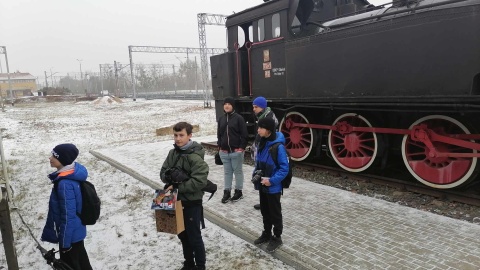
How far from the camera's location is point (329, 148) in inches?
255

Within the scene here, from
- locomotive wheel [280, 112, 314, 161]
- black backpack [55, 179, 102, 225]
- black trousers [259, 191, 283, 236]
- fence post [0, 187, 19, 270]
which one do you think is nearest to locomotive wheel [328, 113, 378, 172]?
locomotive wheel [280, 112, 314, 161]

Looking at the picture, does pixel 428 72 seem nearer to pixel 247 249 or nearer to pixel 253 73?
pixel 247 249

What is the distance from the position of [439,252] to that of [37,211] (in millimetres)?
5405

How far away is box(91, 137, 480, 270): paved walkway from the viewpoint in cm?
332

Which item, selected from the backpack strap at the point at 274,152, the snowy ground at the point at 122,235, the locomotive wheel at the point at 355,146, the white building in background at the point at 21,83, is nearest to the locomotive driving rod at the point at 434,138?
the locomotive wheel at the point at 355,146

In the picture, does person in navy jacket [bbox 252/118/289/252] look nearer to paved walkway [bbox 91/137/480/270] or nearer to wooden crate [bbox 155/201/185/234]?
paved walkway [bbox 91/137/480/270]

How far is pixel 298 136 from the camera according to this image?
23.6ft

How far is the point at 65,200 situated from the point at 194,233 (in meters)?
1.12

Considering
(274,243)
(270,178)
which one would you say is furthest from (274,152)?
(274,243)

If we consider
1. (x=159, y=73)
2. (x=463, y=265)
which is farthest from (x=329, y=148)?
(x=159, y=73)

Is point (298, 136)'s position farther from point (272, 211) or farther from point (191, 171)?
point (191, 171)

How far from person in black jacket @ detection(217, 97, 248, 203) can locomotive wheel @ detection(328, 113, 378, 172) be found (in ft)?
6.92

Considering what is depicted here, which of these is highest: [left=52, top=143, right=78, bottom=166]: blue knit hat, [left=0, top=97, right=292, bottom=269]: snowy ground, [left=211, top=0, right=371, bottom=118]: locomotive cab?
[left=211, top=0, right=371, bottom=118]: locomotive cab

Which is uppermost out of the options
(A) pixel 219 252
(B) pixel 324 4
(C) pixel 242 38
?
(B) pixel 324 4
